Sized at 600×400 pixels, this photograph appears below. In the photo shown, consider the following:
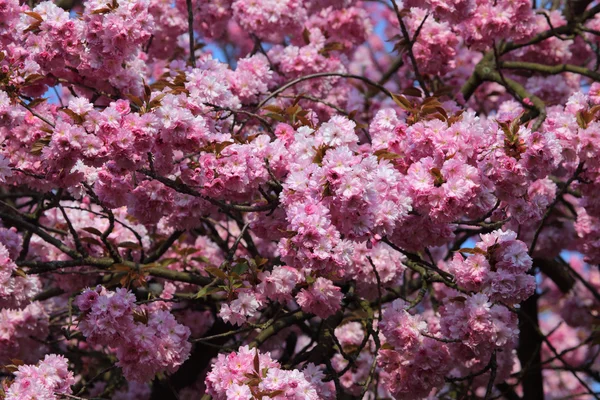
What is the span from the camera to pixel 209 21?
5285mm

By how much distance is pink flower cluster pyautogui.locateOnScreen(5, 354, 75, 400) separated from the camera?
3111 millimetres

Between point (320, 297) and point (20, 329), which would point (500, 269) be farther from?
point (20, 329)

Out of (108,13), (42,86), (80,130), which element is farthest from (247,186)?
(42,86)

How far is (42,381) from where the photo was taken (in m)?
3.23

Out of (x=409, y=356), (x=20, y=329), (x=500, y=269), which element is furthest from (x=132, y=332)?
(x=500, y=269)

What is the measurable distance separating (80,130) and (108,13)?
64cm

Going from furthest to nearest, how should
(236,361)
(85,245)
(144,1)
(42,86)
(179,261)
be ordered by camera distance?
1. (179,261)
2. (85,245)
3. (42,86)
4. (144,1)
5. (236,361)

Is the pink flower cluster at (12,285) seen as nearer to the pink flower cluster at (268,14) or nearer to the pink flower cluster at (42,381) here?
the pink flower cluster at (42,381)

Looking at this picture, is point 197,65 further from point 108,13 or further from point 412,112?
point 412,112

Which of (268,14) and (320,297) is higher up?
(268,14)

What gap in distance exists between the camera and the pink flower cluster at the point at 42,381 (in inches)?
122

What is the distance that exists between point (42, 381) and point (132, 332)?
14.5 inches

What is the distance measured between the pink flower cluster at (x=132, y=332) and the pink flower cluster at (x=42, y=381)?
16cm

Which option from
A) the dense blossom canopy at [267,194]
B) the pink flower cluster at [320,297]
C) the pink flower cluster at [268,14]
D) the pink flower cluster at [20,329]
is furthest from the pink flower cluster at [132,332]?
the pink flower cluster at [268,14]
